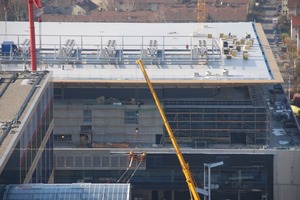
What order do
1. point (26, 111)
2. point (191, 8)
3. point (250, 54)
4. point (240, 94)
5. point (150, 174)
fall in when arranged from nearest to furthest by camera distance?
point (26, 111)
point (150, 174)
point (240, 94)
point (250, 54)
point (191, 8)

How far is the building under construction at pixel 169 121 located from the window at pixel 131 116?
20 mm

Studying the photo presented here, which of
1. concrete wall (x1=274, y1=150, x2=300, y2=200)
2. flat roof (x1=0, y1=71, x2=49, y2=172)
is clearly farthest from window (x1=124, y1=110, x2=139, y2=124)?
flat roof (x1=0, y1=71, x2=49, y2=172)

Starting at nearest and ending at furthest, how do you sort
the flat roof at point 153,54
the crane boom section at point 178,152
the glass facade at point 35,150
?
the glass facade at point 35,150, the crane boom section at point 178,152, the flat roof at point 153,54

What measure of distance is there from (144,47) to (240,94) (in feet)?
9.77

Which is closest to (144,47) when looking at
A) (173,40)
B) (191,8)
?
(173,40)

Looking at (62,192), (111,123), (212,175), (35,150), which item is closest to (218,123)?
(212,175)

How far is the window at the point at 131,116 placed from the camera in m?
25.3

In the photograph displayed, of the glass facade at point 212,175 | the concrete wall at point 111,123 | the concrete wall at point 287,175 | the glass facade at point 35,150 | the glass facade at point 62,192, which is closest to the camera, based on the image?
the glass facade at point 62,192

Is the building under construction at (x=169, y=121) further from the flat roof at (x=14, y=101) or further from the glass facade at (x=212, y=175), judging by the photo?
the flat roof at (x=14, y=101)

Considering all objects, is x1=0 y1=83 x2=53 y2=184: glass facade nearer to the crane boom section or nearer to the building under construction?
the crane boom section

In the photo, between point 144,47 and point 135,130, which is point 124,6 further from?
point 135,130

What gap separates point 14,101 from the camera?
63.4 feet

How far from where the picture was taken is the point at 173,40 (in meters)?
29.4

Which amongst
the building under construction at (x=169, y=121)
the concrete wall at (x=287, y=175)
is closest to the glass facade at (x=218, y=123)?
the building under construction at (x=169, y=121)
